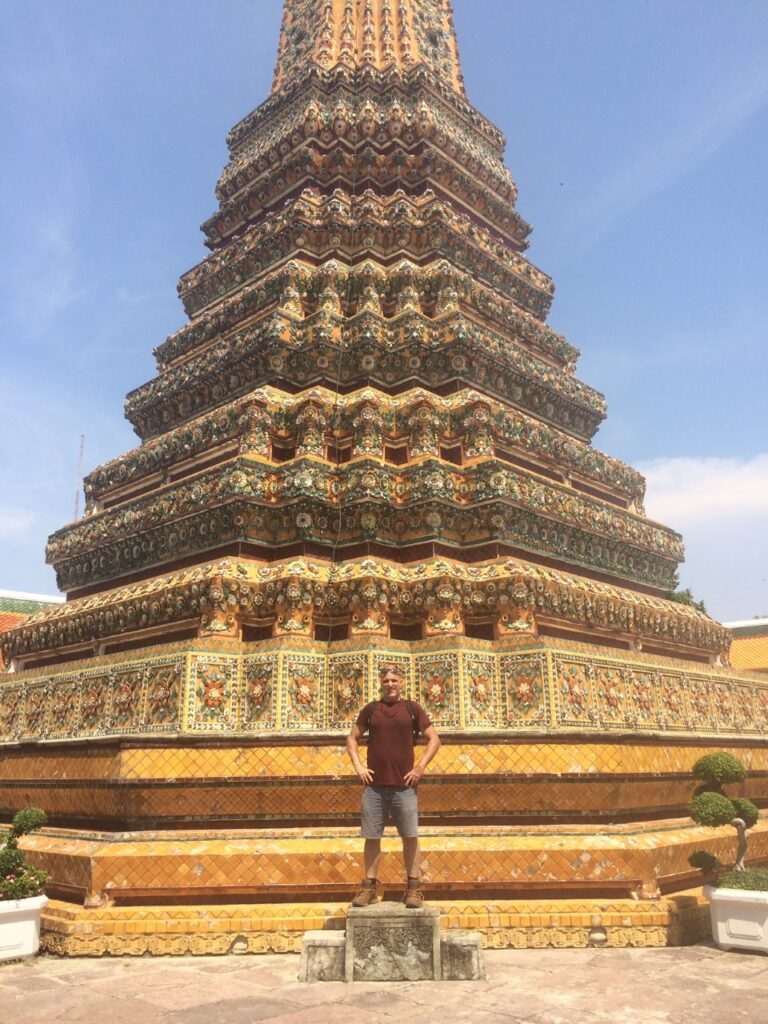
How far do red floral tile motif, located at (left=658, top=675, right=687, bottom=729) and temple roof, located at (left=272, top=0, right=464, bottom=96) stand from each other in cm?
1526

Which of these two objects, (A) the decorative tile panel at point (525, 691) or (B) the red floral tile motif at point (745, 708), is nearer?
(A) the decorative tile panel at point (525, 691)

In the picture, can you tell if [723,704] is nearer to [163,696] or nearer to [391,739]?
[391,739]

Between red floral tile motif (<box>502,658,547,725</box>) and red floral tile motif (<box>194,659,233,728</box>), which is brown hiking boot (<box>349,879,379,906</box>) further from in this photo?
red floral tile motif (<box>194,659,233,728</box>)

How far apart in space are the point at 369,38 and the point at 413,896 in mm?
20460

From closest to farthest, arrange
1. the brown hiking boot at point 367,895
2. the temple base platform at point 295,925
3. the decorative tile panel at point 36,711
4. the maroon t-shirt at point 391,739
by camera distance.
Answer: the brown hiking boot at point 367,895
the maroon t-shirt at point 391,739
the temple base platform at point 295,925
the decorative tile panel at point 36,711

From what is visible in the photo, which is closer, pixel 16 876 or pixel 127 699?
pixel 16 876

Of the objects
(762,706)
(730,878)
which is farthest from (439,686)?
(762,706)

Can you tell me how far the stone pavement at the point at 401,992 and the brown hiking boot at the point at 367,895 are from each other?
597mm

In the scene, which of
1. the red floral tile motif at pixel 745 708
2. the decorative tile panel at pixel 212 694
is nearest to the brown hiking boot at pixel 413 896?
the decorative tile panel at pixel 212 694

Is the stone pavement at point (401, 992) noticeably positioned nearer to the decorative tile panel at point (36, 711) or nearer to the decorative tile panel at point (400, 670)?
the decorative tile panel at point (400, 670)

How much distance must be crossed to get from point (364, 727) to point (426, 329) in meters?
8.67

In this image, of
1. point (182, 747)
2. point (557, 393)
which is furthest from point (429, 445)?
point (182, 747)

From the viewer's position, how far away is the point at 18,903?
7.16 m

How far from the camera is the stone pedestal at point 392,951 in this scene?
20.7ft
